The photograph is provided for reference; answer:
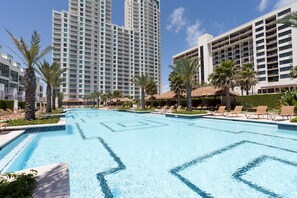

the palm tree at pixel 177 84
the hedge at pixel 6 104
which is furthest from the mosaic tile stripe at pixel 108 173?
the hedge at pixel 6 104

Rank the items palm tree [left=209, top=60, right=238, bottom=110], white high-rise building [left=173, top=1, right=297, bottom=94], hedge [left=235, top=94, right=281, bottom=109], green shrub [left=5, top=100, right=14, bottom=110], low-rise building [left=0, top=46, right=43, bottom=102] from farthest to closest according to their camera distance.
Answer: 1. white high-rise building [left=173, top=1, right=297, bottom=94]
2. low-rise building [left=0, top=46, right=43, bottom=102]
3. green shrub [left=5, top=100, right=14, bottom=110]
4. hedge [left=235, top=94, right=281, bottom=109]
5. palm tree [left=209, top=60, right=238, bottom=110]

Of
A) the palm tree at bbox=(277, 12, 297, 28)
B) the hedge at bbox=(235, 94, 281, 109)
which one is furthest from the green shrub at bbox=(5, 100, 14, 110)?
the hedge at bbox=(235, 94, 281, 109)

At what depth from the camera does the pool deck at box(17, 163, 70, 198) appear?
2.76 metres

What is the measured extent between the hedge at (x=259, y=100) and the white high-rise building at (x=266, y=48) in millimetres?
20435

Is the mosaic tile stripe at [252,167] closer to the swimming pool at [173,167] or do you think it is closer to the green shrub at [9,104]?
the swimming pool at [173,167]

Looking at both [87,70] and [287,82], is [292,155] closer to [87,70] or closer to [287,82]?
[287,82]

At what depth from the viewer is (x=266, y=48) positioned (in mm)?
57562

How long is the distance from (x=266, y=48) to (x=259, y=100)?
43136 mm

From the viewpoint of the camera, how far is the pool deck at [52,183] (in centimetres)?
276

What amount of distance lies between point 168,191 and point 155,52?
11355 centimetres

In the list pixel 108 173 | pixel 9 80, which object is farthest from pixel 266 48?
pixel 9 80

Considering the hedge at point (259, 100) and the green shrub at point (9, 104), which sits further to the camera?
the green shrub at point (9, 104)

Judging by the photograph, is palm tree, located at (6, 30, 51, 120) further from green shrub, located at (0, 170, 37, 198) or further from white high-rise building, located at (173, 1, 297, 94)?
white high-rise building, located at (173, 1, 297, 94)

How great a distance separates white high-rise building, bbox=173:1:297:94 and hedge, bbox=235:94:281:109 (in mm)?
20435
